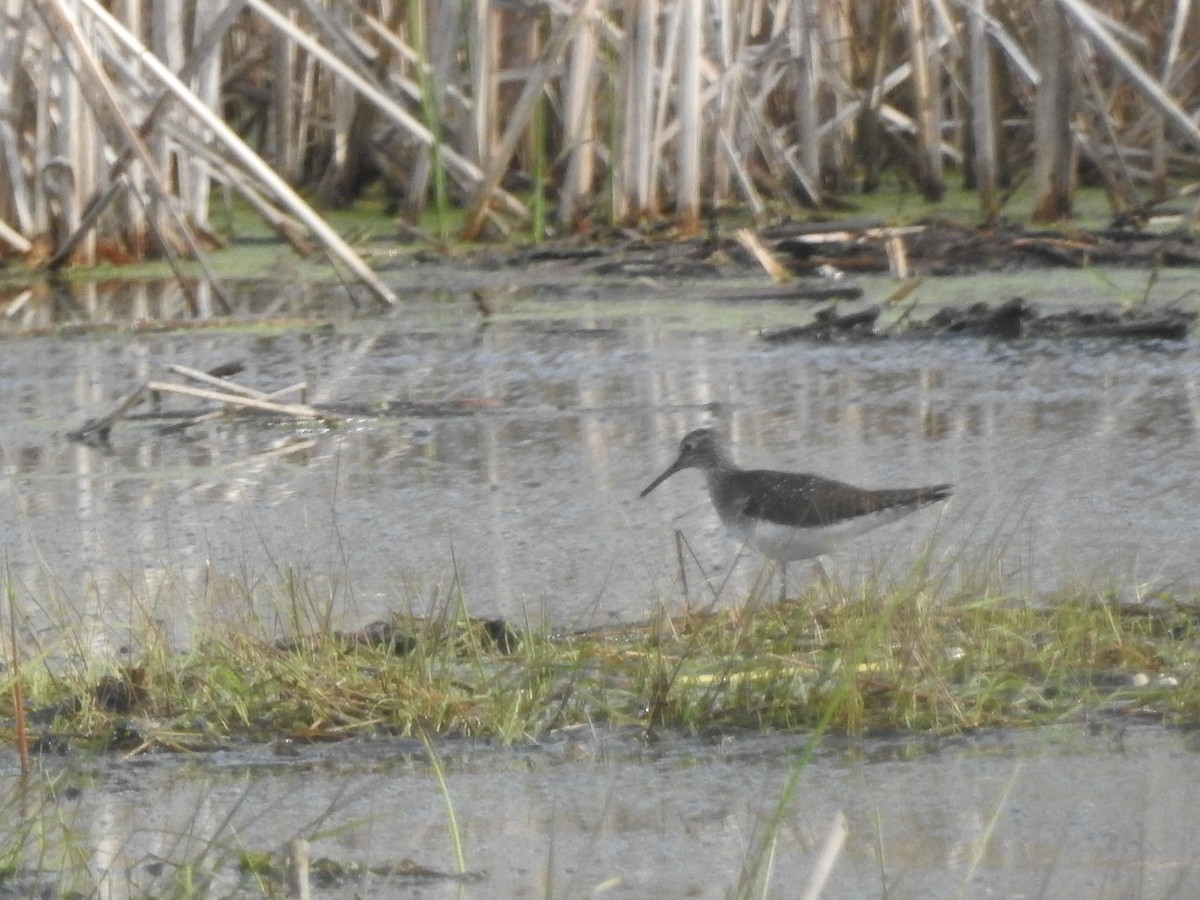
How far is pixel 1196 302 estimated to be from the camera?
7.51 metres

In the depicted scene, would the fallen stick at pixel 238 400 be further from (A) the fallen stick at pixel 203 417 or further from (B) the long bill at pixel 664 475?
(B) the long bill at pixel 664 475

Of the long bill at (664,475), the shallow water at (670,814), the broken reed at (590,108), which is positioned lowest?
the shallow water at (670,814)

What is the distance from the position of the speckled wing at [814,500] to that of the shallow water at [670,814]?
0.95 metres

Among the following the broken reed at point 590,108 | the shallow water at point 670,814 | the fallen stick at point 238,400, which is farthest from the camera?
the broken reed at point 590,108

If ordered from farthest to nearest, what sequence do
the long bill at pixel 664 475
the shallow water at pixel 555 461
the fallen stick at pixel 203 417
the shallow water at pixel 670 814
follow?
the fallen stick at pixel 203 417 → the long bill at pixel 664 475 → the shallow water at pixel 555 461 → the shallow water at pixel 670 814

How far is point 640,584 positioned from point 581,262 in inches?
193

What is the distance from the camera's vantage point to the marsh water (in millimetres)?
2863

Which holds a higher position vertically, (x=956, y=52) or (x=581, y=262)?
(x=956, y=52)

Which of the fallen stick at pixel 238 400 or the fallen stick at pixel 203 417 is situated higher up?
the fallen stick at pixel 238 400

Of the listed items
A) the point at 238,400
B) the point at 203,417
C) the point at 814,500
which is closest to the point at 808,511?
the point at 814,500

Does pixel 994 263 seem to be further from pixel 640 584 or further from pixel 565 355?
pixel 640 584

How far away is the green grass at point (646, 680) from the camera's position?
3344 mm

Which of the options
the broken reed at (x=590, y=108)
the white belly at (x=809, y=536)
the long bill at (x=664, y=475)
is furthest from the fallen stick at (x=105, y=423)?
the white belly at (x=809, y=536)

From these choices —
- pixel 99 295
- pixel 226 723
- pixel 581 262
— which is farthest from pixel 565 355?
pixel 226 723
